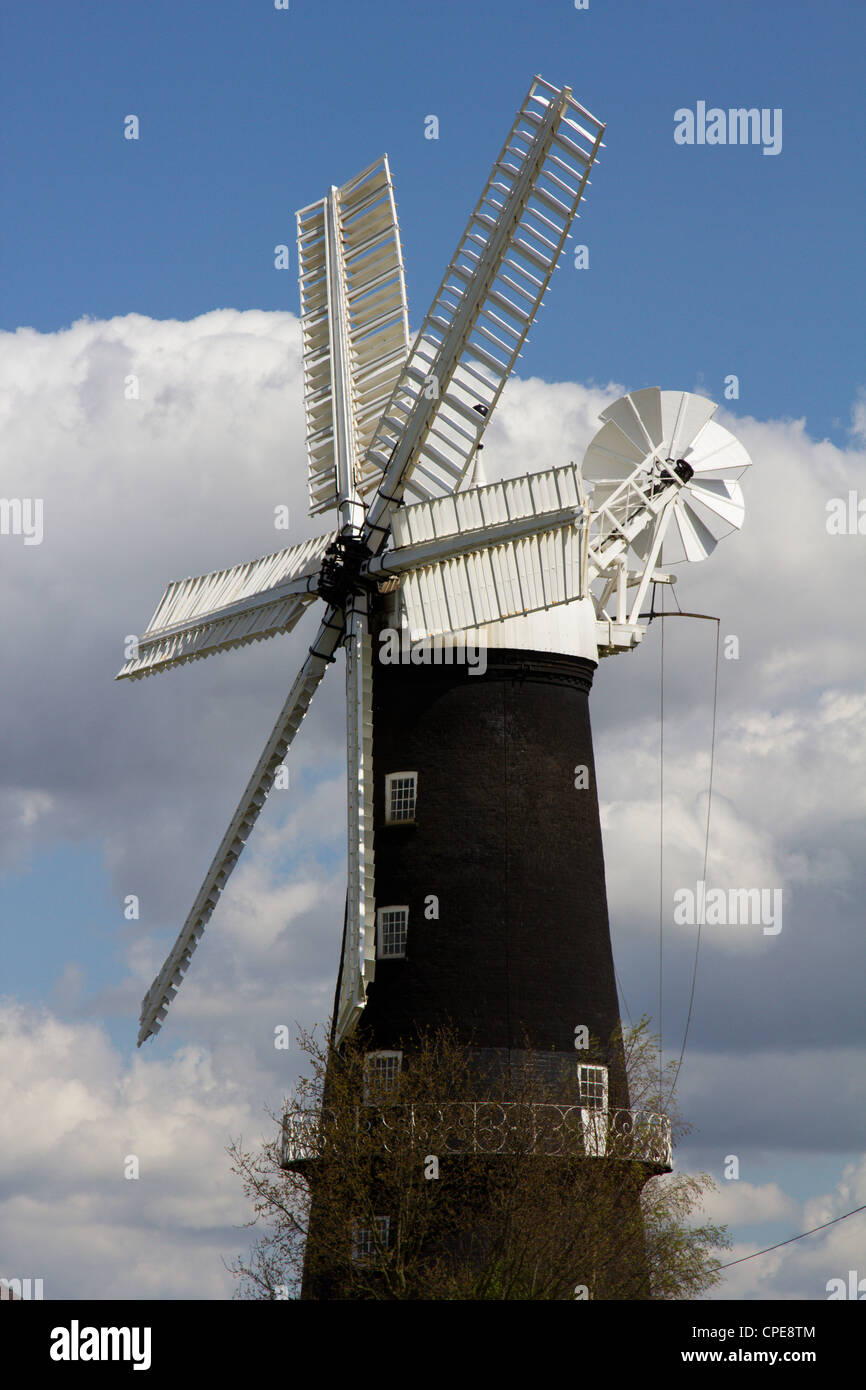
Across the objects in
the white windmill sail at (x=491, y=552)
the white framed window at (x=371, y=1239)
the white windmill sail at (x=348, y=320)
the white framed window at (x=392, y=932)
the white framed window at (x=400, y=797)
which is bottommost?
the white framed window at (x=371, y=1239)

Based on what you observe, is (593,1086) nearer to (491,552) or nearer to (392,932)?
(392,932)

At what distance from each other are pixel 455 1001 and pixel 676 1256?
5.85 m

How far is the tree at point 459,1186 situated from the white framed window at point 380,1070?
0.06m

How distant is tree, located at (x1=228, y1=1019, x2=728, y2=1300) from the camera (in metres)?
34.0

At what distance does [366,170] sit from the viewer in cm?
4253

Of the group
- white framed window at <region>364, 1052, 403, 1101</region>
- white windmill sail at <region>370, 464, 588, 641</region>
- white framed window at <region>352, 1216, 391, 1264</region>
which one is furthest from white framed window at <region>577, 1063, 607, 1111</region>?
white windmill sail at <region>370, 464, 588, 641</region>

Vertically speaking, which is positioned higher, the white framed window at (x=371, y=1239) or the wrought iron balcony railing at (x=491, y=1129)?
the wrought iron balcony railing at (x=491, y=1129)

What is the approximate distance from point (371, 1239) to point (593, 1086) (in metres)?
4.87

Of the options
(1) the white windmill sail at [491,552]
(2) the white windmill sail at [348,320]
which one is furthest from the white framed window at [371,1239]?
(2) the white windmill sail at [348,320]

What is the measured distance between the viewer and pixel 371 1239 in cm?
3500

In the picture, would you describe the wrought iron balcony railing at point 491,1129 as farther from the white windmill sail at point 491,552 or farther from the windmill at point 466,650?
the white windmill sail at point 491,552

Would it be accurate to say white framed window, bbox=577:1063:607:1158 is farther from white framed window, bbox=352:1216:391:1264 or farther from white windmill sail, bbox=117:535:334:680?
white windmill sail, bbox=117:535:334:680

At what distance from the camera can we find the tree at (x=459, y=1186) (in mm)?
34031

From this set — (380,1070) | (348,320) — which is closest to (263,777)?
(380,1070)
